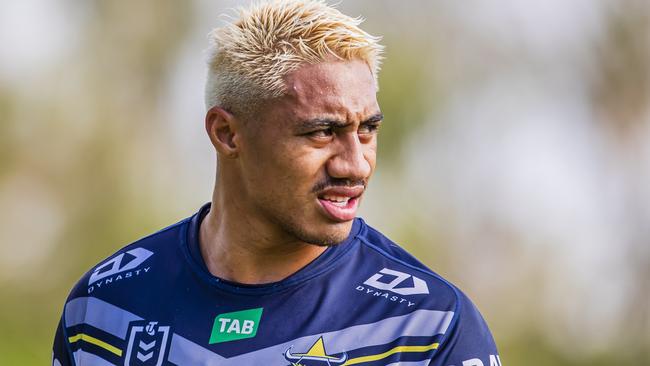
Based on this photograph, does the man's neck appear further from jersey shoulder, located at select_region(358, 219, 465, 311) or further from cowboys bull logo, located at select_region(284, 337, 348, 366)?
cowboys bull logo, located at select_region(284, 337, 348, 366)

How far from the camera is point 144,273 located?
412 cm

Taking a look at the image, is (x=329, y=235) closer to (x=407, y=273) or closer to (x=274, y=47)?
(x=407, y=273)

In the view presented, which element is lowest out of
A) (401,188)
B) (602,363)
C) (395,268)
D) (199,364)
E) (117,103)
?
(602,363)

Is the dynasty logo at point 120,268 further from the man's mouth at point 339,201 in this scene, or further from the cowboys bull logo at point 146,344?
the man's mouth at point 339,201

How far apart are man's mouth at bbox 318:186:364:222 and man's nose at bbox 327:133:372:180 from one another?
1.8 inches

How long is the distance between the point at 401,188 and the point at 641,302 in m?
3.88

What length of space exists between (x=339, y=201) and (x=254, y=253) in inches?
16.5

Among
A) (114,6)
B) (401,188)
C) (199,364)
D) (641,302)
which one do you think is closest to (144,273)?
(199,364)

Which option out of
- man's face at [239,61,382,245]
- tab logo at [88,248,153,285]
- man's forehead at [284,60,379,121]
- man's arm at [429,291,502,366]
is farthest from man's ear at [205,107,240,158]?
man's arm at [429,291,502,366]

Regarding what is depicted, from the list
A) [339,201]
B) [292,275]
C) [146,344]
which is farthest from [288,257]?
[146,344]

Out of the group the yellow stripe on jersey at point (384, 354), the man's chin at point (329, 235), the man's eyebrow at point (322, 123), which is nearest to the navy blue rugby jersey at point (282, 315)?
the yellow stripe on jersey at point (384, 354)

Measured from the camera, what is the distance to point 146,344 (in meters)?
3.88

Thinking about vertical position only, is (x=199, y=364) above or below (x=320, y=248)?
below

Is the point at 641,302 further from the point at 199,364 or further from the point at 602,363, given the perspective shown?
the point at 199,364
